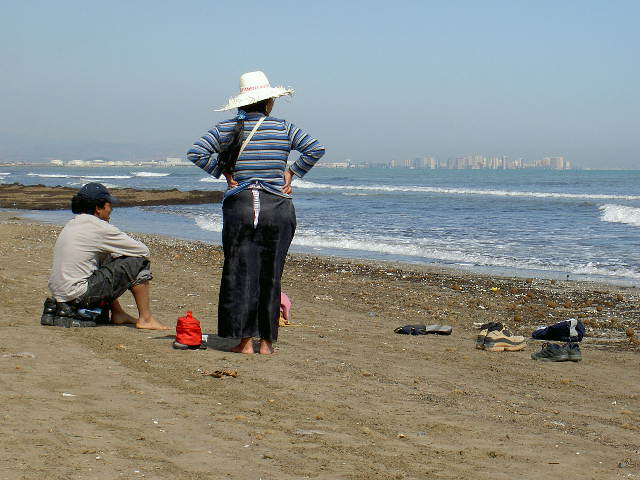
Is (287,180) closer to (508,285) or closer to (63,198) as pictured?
(508,285)

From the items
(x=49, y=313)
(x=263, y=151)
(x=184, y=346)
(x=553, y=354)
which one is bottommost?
(x=553, y=354)

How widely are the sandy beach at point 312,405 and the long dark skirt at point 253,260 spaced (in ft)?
0.87

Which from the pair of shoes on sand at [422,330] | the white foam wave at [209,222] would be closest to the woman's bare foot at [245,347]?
the pair of shoes on sand at [422,330]

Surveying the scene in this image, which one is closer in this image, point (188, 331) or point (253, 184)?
point (253, 184)

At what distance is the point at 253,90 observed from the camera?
5.75 meters

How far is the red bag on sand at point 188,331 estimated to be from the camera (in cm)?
606

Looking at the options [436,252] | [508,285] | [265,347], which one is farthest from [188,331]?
[436,252]

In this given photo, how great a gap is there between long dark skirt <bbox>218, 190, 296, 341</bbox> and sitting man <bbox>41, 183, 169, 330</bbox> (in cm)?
114

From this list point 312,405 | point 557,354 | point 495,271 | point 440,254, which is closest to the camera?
point 312,405

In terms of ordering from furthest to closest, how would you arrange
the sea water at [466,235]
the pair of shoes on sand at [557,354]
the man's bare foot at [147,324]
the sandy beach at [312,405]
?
the sea water at [466,235] → the man's bare foot at [147,324] → the pair of shoes on sand at [557,354] → the sandy beach at [312,405]

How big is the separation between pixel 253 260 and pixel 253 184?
0.54m

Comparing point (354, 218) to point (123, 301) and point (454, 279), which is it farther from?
point (123, 301)

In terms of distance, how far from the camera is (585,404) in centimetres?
520

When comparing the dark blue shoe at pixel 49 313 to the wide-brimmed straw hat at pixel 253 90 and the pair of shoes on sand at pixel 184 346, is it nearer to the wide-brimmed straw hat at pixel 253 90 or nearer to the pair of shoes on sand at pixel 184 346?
the pair of shoes on sand at pixel 184 346
